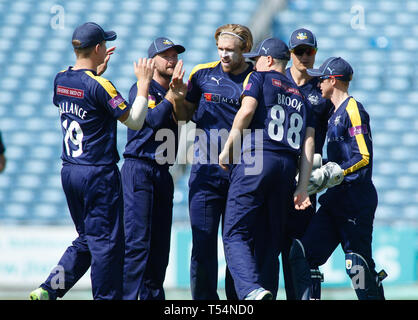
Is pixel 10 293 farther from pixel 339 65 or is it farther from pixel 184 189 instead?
pixel 339 65

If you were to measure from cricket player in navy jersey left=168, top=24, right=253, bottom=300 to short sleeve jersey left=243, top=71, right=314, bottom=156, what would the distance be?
31cm

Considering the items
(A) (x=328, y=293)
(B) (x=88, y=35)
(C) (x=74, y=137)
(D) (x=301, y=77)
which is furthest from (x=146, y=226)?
(A) (x=328, y=293)

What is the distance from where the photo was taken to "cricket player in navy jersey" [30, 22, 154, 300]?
5820mm

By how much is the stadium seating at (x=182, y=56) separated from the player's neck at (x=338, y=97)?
592cm

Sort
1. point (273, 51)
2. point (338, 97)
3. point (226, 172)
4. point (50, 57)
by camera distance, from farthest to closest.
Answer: point (50, 57), point (338, 97), point (226, 172), point (273, 51)

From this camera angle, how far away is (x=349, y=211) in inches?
260

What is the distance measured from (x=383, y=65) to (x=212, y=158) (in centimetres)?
966

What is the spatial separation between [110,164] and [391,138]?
915 centimetres

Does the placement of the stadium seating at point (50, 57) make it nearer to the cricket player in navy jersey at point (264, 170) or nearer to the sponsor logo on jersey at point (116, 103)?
the cricket player in navy jersey at point (264, 170)

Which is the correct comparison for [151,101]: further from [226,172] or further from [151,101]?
[226,172]

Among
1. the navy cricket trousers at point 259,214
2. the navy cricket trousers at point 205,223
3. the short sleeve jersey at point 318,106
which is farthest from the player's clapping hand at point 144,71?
the short sleeve jersey at point 318,106

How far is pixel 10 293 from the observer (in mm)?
10555

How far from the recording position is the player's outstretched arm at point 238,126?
5.77 m

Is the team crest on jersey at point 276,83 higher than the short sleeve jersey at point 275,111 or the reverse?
higher
